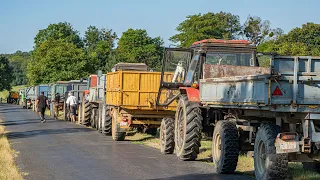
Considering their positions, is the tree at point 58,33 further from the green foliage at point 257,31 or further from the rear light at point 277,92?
the rear light at point 277,92

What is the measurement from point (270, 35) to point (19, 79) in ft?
376

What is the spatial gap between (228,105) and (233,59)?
11.7 ft

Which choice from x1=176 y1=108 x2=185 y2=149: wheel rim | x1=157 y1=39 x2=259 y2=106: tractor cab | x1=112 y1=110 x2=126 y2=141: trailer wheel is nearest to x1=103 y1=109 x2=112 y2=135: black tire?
x1=112 y1=110 x2=126 y2=141: trailer wheel

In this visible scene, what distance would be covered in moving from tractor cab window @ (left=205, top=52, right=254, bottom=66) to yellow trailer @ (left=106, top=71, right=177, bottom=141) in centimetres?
485

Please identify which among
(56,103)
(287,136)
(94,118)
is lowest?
(94,118)

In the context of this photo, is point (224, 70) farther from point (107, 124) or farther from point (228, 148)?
point (107, 124)

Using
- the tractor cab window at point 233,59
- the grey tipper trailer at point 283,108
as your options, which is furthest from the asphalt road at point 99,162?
the tractor cab window at point 233,59

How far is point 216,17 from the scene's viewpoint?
82125 mm

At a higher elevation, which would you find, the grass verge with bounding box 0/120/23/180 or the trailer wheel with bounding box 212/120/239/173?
the trailer wheel with bounding box 212/120/239/173

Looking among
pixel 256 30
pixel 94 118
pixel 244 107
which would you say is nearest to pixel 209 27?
pixel 256 30

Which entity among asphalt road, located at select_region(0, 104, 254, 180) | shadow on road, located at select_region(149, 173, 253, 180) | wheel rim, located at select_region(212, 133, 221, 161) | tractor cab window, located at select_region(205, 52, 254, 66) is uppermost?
tractor cab window, located at select_region(205, 52, 254, 66)

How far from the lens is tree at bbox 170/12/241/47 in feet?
→ 261

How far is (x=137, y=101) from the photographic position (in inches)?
778

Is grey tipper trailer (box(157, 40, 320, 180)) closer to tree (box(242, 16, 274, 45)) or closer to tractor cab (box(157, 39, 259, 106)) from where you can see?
tractor cab (box(157, 39, 259, 106))
